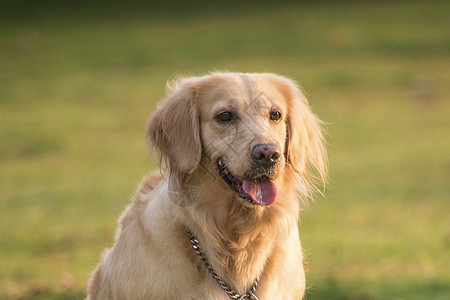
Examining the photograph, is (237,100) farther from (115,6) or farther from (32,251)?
(115,6)

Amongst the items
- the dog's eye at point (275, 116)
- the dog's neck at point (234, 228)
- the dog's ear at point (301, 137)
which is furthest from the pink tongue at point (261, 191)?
the dog's eye at point (275, 116)

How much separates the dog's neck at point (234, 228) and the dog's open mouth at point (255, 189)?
0.11 meters

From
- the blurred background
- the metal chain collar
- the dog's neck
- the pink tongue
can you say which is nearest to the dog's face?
the pink tongue

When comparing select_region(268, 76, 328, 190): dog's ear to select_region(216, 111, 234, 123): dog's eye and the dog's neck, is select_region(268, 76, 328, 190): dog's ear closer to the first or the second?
the dog's neck

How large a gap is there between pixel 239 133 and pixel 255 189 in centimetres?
35

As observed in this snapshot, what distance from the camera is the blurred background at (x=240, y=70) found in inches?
380

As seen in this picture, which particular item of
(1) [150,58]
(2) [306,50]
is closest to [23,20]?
(1) [150,58]

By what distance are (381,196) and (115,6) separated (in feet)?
82.6

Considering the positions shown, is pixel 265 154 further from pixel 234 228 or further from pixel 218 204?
pixel 234 228

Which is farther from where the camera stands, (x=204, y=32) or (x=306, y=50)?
(x=204, y=32)

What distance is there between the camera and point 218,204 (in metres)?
4.70

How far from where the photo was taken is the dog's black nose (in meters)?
4.37

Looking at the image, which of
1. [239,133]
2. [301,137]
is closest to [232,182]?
[239,133]

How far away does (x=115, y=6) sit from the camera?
36.4m
